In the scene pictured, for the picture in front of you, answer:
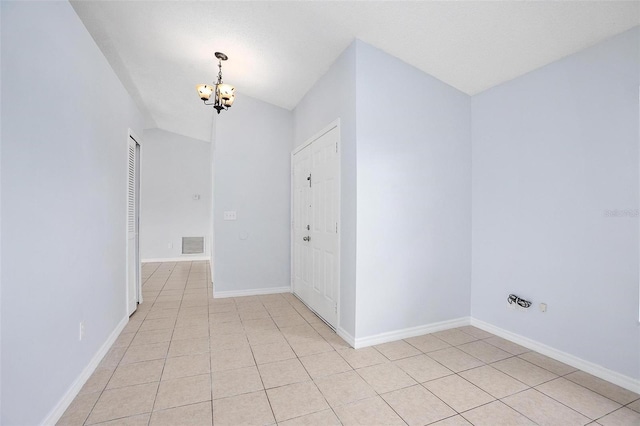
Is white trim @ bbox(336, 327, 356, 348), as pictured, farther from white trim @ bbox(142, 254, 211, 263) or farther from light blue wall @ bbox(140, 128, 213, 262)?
white trim @ bbox(142, 254, 211, 263)

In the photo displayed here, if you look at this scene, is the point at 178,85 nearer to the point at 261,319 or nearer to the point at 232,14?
the point at 232,14

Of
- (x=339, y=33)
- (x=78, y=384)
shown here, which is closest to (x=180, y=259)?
(x=78, y=384)

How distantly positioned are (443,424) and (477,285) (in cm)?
186

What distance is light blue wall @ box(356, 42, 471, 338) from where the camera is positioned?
2.73 metres

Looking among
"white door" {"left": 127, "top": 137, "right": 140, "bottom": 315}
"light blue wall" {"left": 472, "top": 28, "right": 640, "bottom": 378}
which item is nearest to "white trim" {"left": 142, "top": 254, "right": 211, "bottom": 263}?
"white door" {"left": 127, "top": 137, "right": 140, "bottom": 315}

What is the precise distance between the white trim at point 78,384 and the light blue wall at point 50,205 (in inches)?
1.3

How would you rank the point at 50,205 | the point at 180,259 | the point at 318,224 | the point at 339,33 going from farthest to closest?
the point at 180,259, the point at 318,224, the point at 339,33, the point at 50,205

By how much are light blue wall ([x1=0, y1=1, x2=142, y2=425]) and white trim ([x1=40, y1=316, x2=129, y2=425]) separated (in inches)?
1.3

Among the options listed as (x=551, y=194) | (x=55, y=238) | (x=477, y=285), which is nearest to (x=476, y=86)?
(x=551, y=194)

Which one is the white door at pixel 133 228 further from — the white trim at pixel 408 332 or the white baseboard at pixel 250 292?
the white trim at pixel 408 332

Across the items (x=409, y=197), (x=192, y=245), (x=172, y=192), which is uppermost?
(x=172, y=192)

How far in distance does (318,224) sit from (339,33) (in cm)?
198

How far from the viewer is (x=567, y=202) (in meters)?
2.42

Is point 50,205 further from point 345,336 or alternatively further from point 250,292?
point 250,292
